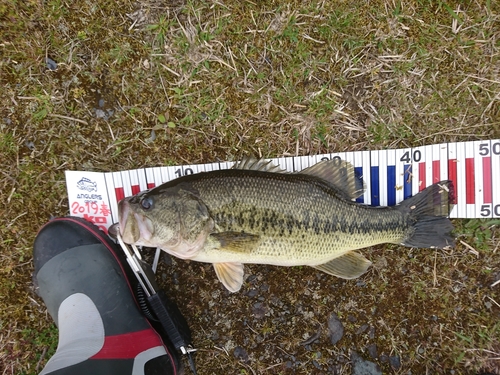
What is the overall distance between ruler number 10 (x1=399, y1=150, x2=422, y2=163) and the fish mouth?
2116mm

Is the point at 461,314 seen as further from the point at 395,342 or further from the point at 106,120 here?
the point at 106,120

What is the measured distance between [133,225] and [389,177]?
6.86 feet

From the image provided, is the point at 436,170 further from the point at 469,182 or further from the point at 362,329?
the point at 362,329

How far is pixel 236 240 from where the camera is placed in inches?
103

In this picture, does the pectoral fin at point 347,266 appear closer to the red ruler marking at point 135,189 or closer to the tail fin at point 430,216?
the tail fin at point 430,216

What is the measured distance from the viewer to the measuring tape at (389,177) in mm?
3072

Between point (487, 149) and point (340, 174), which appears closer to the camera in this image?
point (340, 174)

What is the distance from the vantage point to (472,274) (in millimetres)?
3172

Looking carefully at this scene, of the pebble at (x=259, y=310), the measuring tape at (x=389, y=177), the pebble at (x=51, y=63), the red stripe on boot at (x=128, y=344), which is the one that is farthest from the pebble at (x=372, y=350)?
the pebble at (x=51, y=63)

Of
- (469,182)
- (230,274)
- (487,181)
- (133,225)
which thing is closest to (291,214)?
(230,274)

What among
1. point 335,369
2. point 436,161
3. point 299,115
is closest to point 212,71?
point 299,115

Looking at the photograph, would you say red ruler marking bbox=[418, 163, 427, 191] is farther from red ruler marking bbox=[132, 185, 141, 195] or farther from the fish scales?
red ruler marking bbox=[132, 185, 141, 195]

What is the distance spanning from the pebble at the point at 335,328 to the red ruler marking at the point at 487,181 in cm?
159

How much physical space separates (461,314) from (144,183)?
292 centimetres
